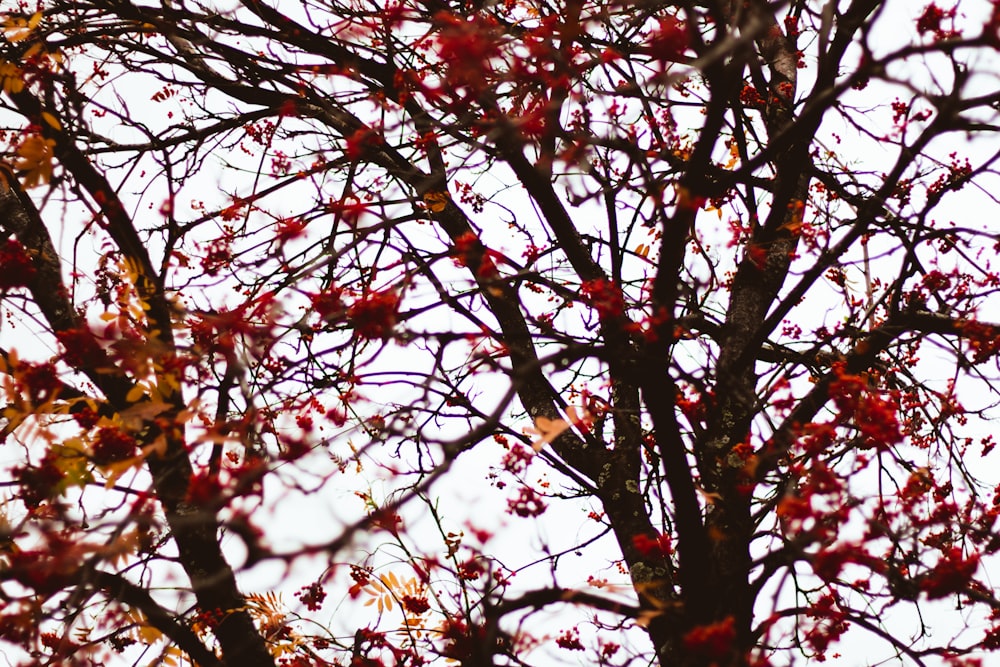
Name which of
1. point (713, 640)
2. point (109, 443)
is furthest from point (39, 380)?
point (713, 640)

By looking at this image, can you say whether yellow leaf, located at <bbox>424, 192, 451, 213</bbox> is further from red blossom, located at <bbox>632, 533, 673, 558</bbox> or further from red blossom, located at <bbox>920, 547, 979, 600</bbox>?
red blossom, located at <bbox>920, 547, 979, 600</bbox>

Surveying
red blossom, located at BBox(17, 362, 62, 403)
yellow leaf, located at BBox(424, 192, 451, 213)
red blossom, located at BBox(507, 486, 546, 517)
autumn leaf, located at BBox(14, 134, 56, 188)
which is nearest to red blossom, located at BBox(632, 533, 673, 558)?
red blossom, located at BBox(507, 486, 546, 517)

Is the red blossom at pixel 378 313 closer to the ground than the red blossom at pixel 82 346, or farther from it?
farther from it

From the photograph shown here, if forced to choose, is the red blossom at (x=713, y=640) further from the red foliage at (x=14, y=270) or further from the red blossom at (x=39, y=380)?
the red foliage at (x=14, y=270)

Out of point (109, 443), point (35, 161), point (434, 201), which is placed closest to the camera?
point (109, 443)

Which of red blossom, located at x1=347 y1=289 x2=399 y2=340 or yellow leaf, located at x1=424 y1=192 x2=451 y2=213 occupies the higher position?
yellow leaf, located at x1=424 y1=192 x2=451 y2=213

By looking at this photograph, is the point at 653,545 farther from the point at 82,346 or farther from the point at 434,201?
the point at 434,201

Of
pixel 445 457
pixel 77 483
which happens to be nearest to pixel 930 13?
pixel 445 457

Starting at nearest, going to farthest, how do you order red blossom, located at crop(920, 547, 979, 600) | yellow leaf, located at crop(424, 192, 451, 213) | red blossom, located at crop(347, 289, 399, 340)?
red blossom, located at crop(920, 547, 979, 600)
red blossom, located at crop(347, 289, 399, 340)
yellow leaf, located at crop(424, 192, 451, 213)

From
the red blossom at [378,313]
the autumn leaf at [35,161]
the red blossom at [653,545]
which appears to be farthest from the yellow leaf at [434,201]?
the red blossom at [653,545]

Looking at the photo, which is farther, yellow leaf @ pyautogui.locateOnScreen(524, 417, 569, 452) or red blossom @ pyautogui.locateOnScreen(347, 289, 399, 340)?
red blossom @ pyautogui.locateOnScreen(347, 289, 399, 340)

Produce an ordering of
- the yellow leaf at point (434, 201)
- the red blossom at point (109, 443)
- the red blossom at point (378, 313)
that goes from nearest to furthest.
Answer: the red blossom at point (109, 443) < the red blossom at point (378, 313) < the yellow leaf at point (434, 201)

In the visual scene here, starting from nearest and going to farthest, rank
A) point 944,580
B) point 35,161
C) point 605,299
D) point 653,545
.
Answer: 1. point 944,580
2. point 653,545
3. point 35,161
4. point 605,299

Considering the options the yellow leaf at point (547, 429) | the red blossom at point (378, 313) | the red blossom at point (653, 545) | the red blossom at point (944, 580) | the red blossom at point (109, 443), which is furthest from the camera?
the red blossom at point (378, 313)
